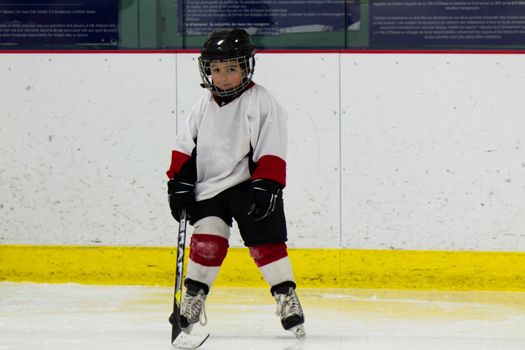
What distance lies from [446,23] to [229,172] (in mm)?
1879

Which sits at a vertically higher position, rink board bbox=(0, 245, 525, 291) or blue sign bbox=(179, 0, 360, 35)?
blue sign bbox=(179, 0, 360, 35)

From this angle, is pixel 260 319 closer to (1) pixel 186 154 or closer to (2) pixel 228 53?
(1) pixel 186 154

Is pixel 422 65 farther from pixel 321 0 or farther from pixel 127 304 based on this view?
pixel 127 304

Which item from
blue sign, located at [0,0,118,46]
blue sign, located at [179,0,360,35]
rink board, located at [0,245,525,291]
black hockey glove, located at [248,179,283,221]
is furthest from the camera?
blue sign, located at [0,0,118,46]

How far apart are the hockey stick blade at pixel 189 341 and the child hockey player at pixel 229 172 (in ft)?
0.15

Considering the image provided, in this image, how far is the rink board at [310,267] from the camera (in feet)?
18.1

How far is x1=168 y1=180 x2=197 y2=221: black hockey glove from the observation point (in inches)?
162

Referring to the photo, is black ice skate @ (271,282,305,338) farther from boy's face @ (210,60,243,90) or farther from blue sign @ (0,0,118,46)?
blue sign @ (0,0,118,46)

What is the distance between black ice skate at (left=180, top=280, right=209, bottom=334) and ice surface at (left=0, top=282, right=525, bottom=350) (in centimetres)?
10

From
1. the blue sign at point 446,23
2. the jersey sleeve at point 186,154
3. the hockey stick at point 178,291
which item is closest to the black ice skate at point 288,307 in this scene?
the hockey stick at point 178,291

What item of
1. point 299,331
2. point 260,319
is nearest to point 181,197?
point 299,331

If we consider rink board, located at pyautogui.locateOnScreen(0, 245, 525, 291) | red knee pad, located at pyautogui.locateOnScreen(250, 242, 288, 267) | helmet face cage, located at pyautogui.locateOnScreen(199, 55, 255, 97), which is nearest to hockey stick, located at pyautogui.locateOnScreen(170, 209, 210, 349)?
red knee pad, located at pyautogui.locateOnScreen(250, 242, 288, 267)

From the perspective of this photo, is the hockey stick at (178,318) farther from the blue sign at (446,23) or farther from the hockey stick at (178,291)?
the blue sign at (446,23)

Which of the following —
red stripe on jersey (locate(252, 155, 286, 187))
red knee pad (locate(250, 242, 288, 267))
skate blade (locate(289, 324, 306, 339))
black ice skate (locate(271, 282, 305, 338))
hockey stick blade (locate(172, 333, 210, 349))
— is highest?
red stripe on jersey (locate(252, 155, 286, 187))
